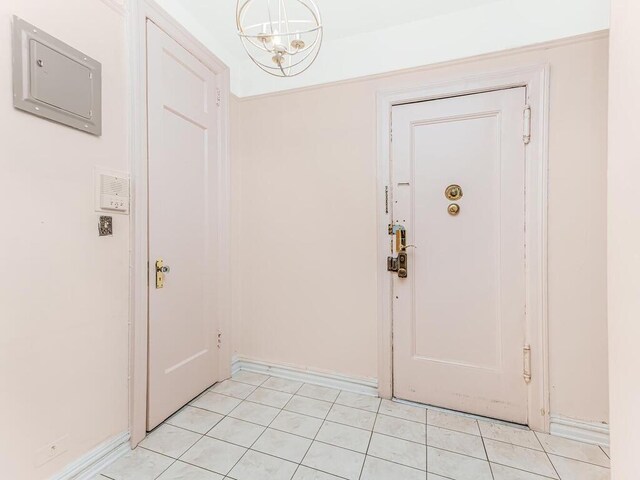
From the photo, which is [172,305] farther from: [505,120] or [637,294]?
[505,120]

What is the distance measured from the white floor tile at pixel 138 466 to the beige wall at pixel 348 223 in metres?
1.02

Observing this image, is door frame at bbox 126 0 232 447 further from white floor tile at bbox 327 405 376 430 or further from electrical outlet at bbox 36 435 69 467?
white floor tile at bbox 327 405 376 430

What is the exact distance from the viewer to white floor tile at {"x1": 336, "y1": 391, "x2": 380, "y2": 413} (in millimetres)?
2035

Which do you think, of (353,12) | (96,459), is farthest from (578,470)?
(353,12)

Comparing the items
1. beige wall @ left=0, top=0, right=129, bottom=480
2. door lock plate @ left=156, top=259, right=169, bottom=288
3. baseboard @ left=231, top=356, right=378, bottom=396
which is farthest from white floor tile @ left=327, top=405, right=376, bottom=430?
door lock plate @ left=156, top=259, right=169, bottom=288

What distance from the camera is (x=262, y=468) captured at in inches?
59.4

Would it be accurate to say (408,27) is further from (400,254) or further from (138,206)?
(138,206)

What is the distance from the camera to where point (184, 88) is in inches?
78.5

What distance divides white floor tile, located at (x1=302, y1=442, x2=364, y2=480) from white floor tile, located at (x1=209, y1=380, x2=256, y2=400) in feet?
2.37

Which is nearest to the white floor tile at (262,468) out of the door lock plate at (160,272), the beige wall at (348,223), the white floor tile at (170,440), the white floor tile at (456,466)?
the white floor tile at (170,440)

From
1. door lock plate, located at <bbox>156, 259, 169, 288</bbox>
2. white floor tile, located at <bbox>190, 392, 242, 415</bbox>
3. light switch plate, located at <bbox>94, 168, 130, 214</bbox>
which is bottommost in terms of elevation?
white floor tile, located at <bbox>190, 392, 242, 415</bbox>

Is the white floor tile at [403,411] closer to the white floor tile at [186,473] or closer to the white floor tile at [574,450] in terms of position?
the white floor tile at [574,450]

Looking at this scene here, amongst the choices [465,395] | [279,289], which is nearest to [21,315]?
[279,289]

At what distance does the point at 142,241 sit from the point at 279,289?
106 centimetres
